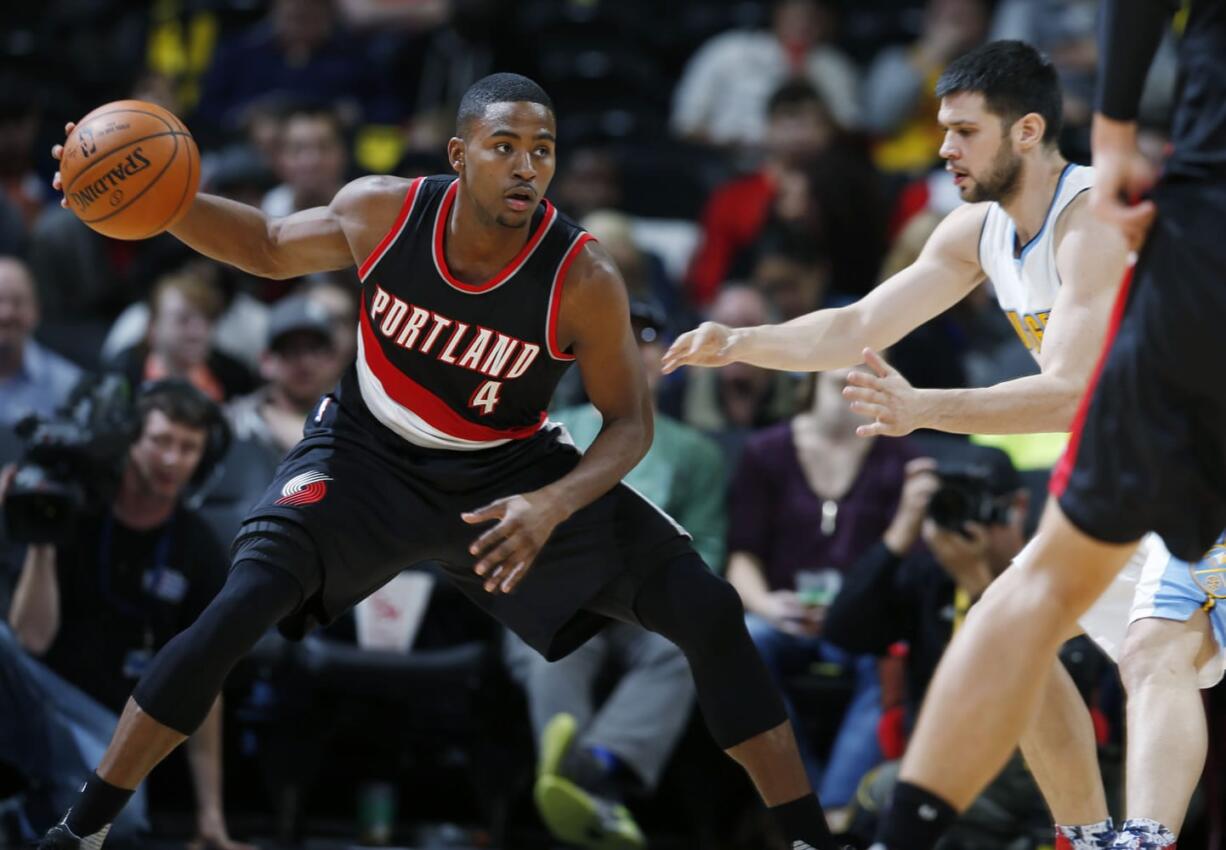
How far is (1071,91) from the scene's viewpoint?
8.98 metres

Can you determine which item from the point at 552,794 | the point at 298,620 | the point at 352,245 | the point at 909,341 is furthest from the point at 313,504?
the point at 909,341

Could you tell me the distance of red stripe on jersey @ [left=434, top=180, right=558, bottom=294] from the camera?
4465 mm

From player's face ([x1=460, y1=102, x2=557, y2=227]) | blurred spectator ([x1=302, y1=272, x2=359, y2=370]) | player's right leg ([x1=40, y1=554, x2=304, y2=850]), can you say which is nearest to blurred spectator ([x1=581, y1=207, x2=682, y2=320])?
blurred spectator ([x1=302, y1=272, x2=359, y2=370])

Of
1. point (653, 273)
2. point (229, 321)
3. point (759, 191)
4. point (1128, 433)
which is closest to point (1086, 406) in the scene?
point (1128, 433)

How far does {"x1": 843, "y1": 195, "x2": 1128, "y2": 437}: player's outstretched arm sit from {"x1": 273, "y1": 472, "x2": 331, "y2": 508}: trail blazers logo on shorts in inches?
54.1

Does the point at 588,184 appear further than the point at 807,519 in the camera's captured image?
Yes

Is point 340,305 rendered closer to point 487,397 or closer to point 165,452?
point 165,452

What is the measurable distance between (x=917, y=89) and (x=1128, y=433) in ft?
22.1

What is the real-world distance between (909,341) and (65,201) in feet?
12.9

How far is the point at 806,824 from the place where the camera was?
4234 millimetres

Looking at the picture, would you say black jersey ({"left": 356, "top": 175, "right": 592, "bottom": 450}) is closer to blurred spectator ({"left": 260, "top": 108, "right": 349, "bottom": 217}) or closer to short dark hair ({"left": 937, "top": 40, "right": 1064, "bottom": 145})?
short dark hair ({"left": 937, "top": 40, "right": 1064, "bottom": 145})

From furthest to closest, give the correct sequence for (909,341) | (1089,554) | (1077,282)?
(909,341) < (1077,282) < (1089,554)

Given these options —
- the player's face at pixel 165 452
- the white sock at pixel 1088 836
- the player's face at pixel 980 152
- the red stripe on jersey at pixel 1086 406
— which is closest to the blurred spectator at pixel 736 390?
the player's face at pixel 165 452

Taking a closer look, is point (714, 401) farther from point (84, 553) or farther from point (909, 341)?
point (84, 553)
